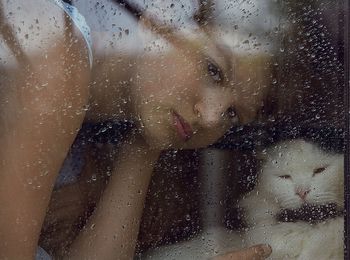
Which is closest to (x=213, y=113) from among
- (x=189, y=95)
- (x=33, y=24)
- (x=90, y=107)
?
(x=189, y=95)

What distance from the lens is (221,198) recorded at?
104 cm

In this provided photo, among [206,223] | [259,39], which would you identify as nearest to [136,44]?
[259,39]

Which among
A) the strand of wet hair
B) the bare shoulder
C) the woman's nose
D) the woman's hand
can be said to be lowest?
the woman's hand

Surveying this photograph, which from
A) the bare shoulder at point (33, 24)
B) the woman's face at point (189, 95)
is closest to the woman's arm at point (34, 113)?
the bare shoulder at point (33, 24)

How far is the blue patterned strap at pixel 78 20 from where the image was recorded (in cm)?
92

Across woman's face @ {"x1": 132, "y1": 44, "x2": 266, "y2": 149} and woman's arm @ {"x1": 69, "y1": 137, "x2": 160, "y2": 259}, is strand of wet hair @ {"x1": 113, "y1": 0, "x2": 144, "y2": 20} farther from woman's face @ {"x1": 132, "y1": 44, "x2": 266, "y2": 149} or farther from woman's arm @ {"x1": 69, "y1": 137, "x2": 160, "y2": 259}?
woman's arm @ {"x1": 69, "y1": 137, "x2": 160, "y2": 259}

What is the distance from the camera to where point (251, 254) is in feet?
3.50

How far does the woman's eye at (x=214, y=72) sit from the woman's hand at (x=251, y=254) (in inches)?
11.8

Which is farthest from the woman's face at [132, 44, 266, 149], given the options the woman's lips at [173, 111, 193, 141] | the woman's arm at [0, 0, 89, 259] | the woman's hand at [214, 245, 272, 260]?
the woman's hand at [214, 245, 272, 260]

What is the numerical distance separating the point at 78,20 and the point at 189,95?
206 millimetres

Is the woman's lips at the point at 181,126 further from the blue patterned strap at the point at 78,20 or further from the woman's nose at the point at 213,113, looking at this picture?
the blue patterned strap at the point at 78,20

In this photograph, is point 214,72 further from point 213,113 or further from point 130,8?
point 130,8

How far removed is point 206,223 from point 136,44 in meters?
0.32

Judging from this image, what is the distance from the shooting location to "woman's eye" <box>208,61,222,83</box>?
98 cm
